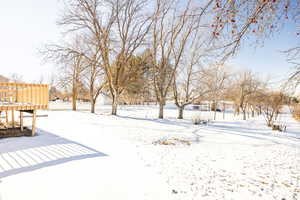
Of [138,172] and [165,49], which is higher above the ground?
[165,49]

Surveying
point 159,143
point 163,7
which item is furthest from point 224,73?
point 159,143

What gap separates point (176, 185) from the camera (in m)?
2.35

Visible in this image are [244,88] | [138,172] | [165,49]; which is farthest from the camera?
[244,88]

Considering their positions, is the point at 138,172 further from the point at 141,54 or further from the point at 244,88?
Result: the point at 244,88

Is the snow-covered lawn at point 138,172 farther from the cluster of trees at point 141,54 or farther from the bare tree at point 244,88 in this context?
the bare tree at point 244,88

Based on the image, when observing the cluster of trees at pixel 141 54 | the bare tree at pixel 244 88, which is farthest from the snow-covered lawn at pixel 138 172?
the bare tree at pixel 244 88

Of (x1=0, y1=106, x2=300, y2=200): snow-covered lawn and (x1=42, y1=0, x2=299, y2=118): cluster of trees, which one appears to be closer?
(x1=0, y1=106, x2=300, y2=200): snow-covered lawn

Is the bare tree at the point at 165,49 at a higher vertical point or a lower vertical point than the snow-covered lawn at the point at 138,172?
higher

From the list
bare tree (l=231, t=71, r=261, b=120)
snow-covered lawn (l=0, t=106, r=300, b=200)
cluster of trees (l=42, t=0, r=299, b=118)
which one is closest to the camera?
snow-covered lawn (l=0, t=106, r=300, b=200)

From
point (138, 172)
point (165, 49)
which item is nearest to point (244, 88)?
point (165, 49)

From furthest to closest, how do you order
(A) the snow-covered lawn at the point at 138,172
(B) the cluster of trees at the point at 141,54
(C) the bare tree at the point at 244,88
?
(C) the bare tree at the point at 244,88 < (B) the cluster of trees at the point at 141,54 < (A) the snow-covered lawn at the point at 138,172

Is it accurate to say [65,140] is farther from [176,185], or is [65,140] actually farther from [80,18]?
[80,18]

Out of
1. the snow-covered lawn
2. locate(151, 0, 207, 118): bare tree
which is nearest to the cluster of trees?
locate(151, 0, 207, 118): bare tree

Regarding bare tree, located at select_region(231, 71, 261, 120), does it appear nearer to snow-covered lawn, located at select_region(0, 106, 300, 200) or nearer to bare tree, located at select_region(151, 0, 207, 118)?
bare tree, located at select_region(151, 0, 207, 118)
